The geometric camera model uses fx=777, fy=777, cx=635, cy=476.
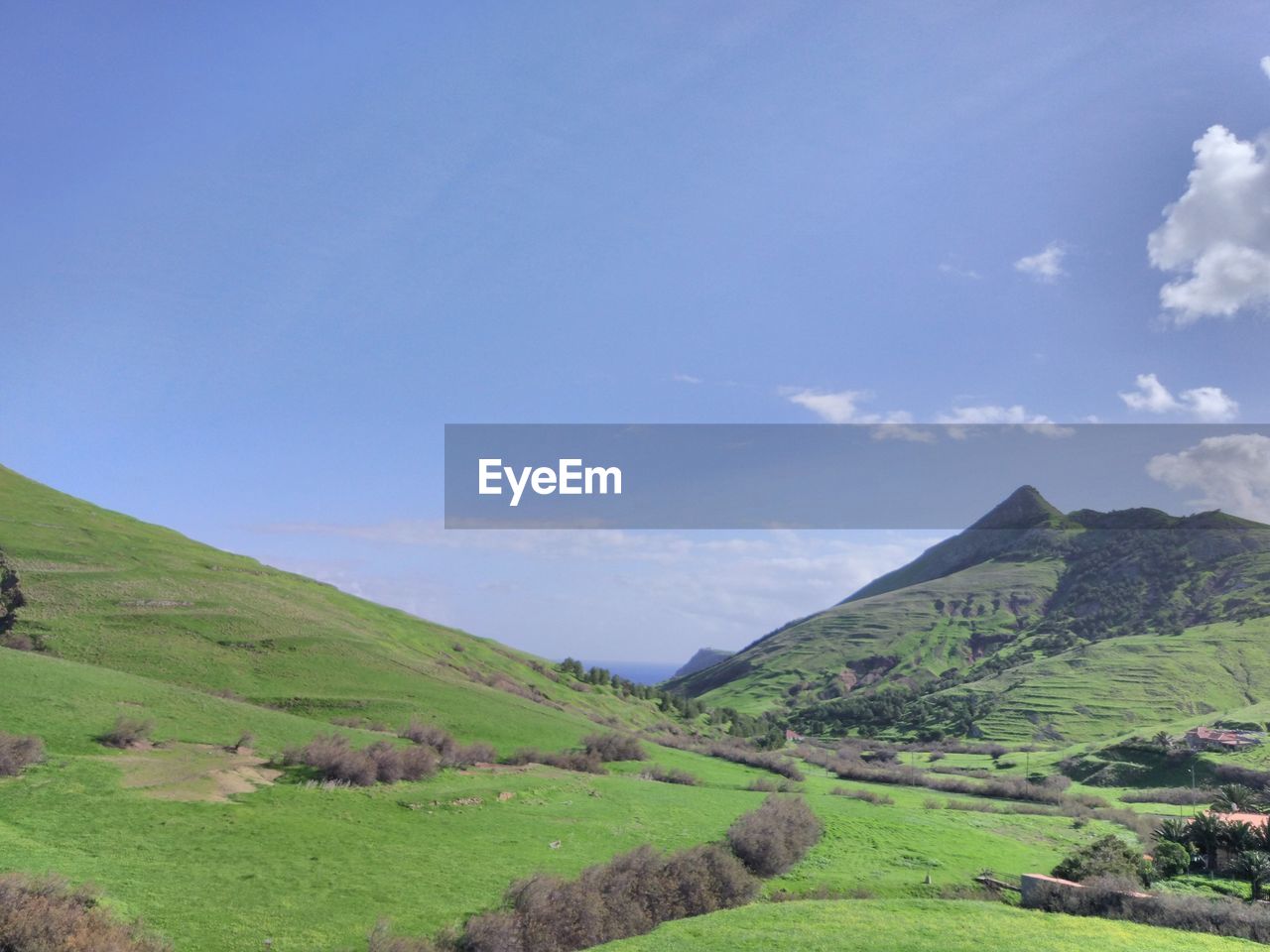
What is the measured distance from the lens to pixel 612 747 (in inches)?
2625

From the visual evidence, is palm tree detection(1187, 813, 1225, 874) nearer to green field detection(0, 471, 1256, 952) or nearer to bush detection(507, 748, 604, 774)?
green field detection(0, 471, 1256, 952)

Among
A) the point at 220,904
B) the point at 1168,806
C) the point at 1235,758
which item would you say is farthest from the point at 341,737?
the point at 1235,758

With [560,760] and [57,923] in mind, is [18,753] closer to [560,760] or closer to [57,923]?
[57,923]

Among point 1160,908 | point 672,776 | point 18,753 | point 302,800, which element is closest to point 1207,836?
point 1160,908

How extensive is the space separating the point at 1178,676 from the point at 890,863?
153739 mm

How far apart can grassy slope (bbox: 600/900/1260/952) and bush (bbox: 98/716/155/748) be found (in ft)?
81.6

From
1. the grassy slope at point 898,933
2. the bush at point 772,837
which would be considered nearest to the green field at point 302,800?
the grassy slope at point 898,933

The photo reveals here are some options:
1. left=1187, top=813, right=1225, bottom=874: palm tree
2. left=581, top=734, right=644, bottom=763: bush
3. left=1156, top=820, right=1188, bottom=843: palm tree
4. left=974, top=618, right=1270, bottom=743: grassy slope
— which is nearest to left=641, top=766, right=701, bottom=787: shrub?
left=581, top=734, right=644, bottom=763: bush

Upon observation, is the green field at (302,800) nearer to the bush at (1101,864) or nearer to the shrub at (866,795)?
the shrub at (866,795)

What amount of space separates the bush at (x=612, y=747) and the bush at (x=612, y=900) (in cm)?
2815

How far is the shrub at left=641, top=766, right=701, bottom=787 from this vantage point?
202ft

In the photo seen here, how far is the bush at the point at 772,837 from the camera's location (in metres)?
39.9

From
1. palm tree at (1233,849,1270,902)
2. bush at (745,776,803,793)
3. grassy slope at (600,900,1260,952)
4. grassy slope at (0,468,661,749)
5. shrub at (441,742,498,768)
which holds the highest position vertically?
grassy slope at (0,468,661,749)

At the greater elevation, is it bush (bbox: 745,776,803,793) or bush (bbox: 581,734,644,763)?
bush (bbox: 581,734,644,763)
